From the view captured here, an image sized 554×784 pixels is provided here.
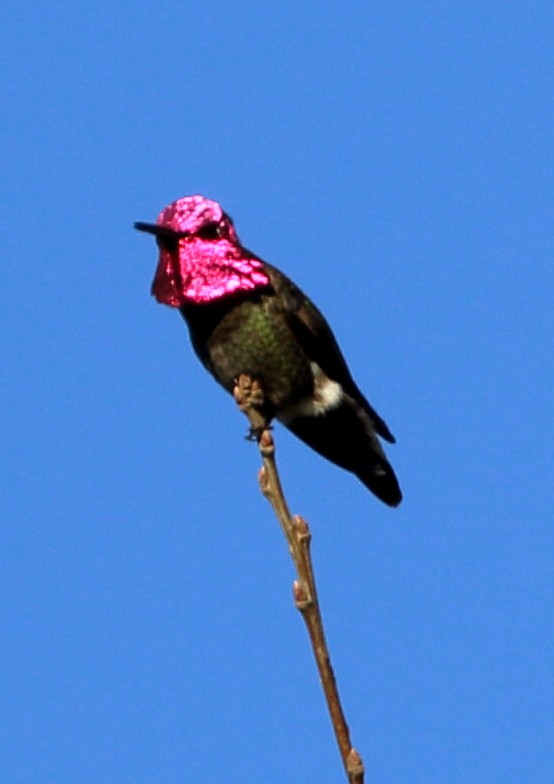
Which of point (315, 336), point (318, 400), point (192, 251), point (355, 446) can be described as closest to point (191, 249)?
point (192, 251)

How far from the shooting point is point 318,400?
4.79 metres

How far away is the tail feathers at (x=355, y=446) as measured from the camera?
16.6ft

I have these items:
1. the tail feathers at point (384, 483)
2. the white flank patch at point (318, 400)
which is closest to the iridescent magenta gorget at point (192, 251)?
the white flank patch at point (318, 400)

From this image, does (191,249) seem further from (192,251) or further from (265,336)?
(265,336)

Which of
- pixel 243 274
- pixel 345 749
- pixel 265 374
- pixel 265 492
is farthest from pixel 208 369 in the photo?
pixel 345 749

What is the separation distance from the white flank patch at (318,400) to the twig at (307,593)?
1.89 m

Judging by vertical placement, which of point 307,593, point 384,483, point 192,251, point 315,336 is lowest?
point 307,593

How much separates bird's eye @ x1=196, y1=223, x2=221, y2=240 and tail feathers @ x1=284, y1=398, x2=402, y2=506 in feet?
3.98

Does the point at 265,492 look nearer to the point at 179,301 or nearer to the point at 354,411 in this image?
the point at 179,301

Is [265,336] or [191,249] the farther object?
[265,336]

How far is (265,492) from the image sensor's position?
2.64 meters

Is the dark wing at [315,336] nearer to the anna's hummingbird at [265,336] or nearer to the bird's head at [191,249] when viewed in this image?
the anna's hummingbird at [265,336]

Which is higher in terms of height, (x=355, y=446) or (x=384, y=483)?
(x=355, y=446)

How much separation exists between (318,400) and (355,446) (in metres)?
0.48
